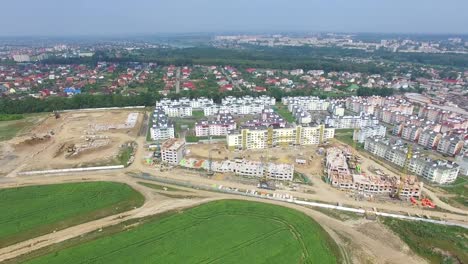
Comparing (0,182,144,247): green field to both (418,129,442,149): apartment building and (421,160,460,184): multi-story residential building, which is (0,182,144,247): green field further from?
(418,129,442,149): apartment building

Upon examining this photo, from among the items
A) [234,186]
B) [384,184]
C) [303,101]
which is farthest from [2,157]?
[303,101]

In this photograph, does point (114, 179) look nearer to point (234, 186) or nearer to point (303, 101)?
point (234, 186)

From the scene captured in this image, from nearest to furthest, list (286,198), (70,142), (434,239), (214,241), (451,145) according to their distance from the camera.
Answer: (214,241) < (434,239) < (286,198) < (451,145) < (70,142)

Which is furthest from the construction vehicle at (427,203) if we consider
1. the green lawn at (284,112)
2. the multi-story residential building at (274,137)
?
the green lawn at (284,112)

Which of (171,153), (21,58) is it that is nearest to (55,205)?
(171,153)

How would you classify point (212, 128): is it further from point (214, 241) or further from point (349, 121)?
point (214, 241)

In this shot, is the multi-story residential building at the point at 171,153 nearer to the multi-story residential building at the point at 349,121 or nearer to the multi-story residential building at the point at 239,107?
the multi-story residential building at the point at 239,107
